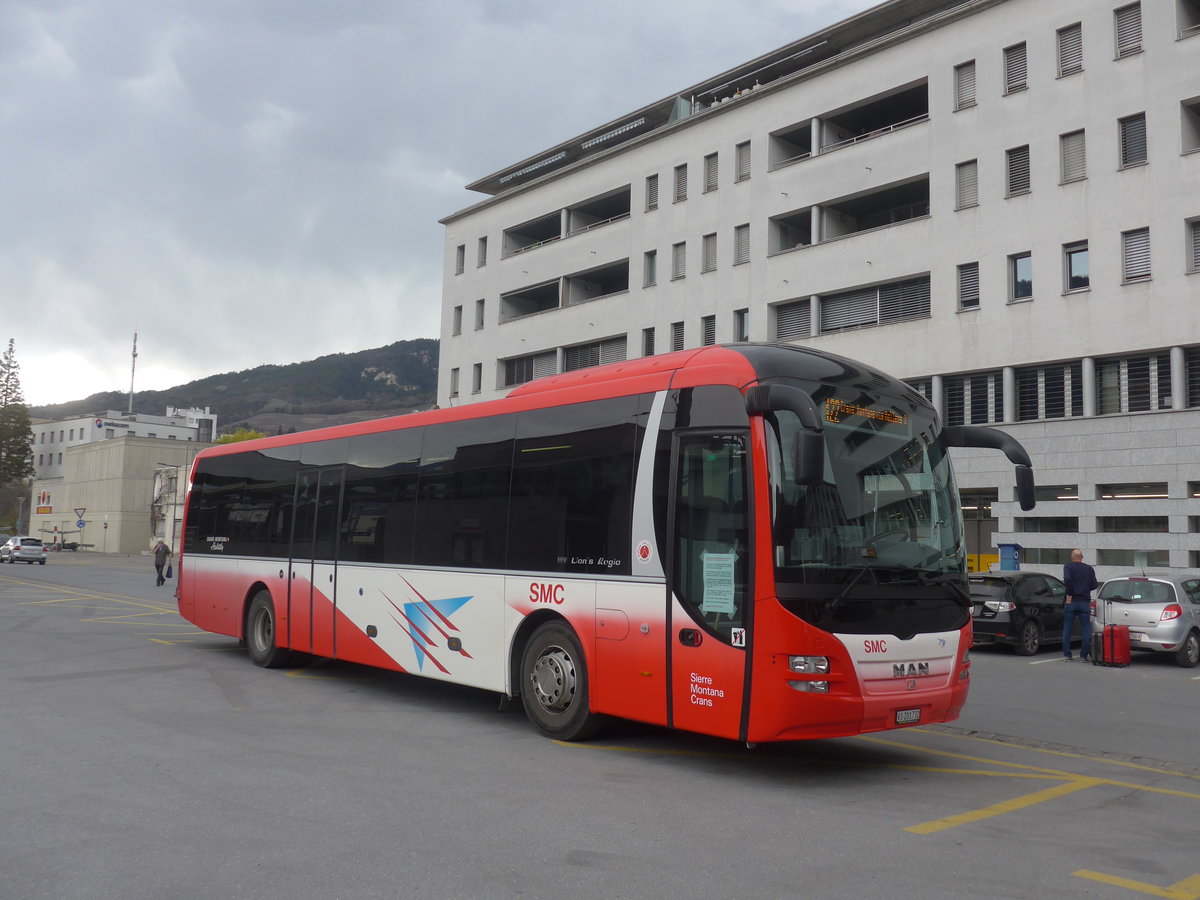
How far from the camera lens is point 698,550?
306 inches

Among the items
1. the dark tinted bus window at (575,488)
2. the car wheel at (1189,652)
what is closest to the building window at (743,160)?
the car wheel at (1189,652)

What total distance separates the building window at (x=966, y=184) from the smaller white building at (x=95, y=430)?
109 m

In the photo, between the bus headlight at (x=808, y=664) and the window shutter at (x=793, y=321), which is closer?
the bus headlight at (x=808, y=664)

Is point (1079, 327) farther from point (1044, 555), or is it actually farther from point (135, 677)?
point (135, 677)

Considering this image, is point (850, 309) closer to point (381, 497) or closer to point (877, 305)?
point (877, 305)

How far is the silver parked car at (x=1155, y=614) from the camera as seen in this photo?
17531 mm

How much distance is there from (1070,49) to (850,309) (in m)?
9.57

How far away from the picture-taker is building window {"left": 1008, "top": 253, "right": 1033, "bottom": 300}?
96.6ft

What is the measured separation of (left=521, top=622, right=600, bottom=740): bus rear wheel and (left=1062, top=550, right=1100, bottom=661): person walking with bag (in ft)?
35.7

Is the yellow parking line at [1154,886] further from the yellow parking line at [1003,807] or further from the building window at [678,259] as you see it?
the building window at [678,259]

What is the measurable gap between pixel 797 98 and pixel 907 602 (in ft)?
103

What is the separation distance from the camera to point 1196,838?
622 cm

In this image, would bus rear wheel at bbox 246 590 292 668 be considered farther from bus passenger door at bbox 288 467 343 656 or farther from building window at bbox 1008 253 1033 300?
building window at bbox 1008 253 1033 300

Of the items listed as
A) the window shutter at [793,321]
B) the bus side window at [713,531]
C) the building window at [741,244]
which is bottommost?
the bus side window at [713,531]
